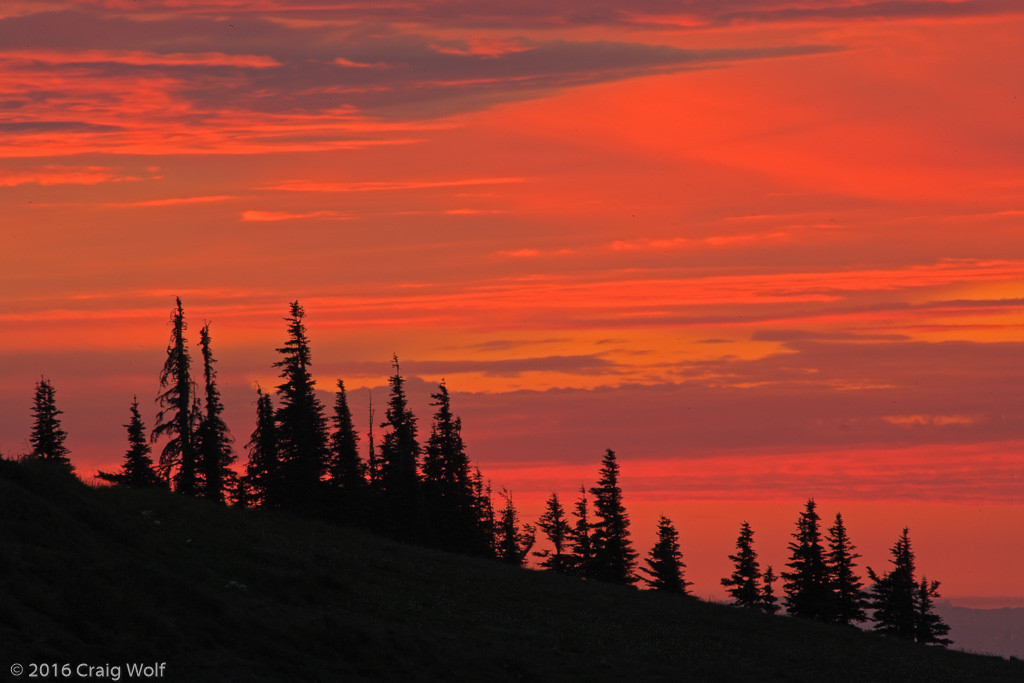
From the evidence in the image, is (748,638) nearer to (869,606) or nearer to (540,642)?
(540,642)

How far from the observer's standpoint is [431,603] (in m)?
49.2

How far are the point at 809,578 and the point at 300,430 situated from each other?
40.1 m

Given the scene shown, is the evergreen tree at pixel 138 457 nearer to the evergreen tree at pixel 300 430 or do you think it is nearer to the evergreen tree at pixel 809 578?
the evergreen tree at pixel 300 430

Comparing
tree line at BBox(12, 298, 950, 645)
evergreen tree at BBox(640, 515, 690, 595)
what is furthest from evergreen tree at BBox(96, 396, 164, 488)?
evergreen tree at BBox(640, 515, 690, 595)

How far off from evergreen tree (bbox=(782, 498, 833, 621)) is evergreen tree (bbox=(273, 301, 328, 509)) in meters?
36.6

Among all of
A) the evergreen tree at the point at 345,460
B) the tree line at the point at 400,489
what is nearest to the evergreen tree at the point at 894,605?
the tree line at the point at 400,489

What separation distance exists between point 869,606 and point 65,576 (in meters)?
66.5

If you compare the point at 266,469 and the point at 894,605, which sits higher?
the point at 266,469

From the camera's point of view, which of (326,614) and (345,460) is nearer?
(326,614)

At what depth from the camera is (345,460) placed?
3132 inches

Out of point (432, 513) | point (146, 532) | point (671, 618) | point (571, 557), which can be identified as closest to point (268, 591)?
point (146, 532)

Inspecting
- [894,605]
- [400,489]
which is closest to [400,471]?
[400,489]

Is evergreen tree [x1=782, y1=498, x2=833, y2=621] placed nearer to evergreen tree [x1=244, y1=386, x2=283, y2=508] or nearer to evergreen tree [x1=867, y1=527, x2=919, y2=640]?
evergreen tree [x1=867, y1=527, x2=919, y2=640]

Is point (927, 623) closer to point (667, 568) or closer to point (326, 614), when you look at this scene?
point (667, 568)
